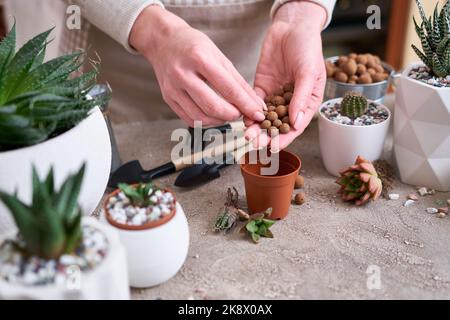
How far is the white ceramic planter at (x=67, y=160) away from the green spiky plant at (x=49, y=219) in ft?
0.19

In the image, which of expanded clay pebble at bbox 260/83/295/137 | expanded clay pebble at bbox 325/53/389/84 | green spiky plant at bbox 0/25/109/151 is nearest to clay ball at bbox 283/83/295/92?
expanded clay pebble at bbox 260/83/295/137

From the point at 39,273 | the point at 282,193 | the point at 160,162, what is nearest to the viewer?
the point at 39,273

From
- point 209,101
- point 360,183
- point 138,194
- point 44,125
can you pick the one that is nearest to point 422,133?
point 360,183

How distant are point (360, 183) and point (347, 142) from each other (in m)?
0.11

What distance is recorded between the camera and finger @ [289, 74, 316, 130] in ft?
3.09

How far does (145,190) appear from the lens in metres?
0.71

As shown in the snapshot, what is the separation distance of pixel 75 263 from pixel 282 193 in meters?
0.40

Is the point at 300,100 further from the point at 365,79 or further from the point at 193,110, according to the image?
the point at 365,79

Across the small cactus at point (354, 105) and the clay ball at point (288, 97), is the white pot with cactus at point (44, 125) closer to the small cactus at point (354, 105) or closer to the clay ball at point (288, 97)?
the clay ball at point (288, 97)

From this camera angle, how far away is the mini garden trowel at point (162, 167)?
973 mm

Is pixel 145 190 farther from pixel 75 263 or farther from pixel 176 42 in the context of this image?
pixel 176 42

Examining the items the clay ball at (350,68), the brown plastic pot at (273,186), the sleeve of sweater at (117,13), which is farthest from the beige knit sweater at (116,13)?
the brown plastic pot at (273,186)

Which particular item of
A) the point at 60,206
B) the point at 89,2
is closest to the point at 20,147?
the point at 60,206

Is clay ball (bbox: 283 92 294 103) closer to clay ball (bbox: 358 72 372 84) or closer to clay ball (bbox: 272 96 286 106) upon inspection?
clay ball (bbox: 272 96 286 106)
